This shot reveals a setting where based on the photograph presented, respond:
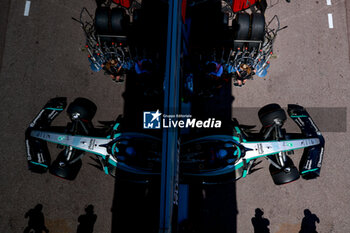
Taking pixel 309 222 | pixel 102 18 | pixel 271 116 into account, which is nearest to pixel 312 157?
pixel 271 116

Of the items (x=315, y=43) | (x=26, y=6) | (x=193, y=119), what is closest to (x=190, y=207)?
(x=193, y=119)

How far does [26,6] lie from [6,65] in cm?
176

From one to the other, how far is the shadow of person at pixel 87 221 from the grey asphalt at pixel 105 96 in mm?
105

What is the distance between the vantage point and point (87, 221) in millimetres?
4637

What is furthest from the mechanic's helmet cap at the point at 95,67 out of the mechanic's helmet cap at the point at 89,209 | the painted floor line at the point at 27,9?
the mechanic's helmet cap at the point at 89,209

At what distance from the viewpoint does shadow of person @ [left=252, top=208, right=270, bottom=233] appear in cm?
468

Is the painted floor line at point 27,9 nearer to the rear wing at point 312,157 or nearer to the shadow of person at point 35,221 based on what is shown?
the shadow of person at point 35,221

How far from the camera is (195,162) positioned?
412 centimetres

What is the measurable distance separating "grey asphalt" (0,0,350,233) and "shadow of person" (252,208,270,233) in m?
0.11

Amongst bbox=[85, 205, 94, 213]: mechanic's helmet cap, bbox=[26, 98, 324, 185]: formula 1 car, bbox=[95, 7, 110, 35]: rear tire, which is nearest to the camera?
bbox=[26, 98, 324, 185]: formula 1 car

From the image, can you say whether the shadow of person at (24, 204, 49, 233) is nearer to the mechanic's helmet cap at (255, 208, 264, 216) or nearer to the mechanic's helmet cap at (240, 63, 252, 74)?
the mechanic's helmet cap at (255, 208, 264, 216)

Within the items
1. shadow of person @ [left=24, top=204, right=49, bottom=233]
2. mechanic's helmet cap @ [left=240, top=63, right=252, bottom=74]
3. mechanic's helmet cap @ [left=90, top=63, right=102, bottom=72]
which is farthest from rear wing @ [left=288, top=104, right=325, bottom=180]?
shadow of person @ [left=24, top=204, right=49, bottom=233]

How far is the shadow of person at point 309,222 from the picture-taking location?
186 inches

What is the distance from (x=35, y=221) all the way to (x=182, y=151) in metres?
3.93
